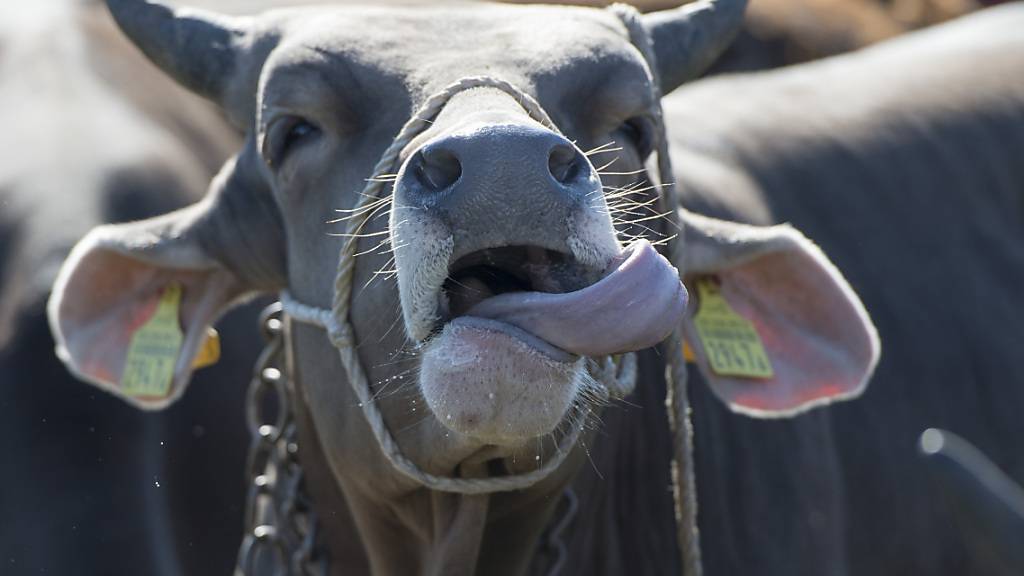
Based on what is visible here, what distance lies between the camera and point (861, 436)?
16.7 ft

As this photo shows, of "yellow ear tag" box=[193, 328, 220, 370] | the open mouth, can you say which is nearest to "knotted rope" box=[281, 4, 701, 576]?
the open mouth

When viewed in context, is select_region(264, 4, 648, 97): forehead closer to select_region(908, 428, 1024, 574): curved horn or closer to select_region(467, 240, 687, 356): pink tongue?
select_region(467, 240, 687, 356): pink tongue

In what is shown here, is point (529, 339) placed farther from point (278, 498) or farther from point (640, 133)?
point (278, 498)

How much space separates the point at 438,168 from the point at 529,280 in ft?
0.90

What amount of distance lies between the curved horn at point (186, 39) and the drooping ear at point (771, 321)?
4.04 ft

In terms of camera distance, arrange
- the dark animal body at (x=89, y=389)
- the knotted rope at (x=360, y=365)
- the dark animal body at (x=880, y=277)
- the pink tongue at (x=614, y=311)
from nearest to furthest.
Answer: the pink tongue at (x=614, y=311)
the knotted rope at (x=360, y=365)
the dark animal body at (x=880, y=277)
the dark animal body at (x=89, y=389)

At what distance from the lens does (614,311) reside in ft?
9.05

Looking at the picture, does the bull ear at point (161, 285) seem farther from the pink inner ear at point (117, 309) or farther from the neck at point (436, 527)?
the neck at point (436, 527)

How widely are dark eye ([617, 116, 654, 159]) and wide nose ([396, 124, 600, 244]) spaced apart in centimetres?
79

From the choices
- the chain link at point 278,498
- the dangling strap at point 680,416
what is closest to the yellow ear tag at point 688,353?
the dangling strap at point 680,416

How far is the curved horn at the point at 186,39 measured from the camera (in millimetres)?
4016

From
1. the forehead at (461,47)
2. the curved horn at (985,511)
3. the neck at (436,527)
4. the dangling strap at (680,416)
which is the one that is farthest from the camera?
the dangling strap at (680,416)

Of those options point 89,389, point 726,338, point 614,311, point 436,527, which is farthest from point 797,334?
point 89,389

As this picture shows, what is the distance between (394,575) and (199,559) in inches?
60.3
